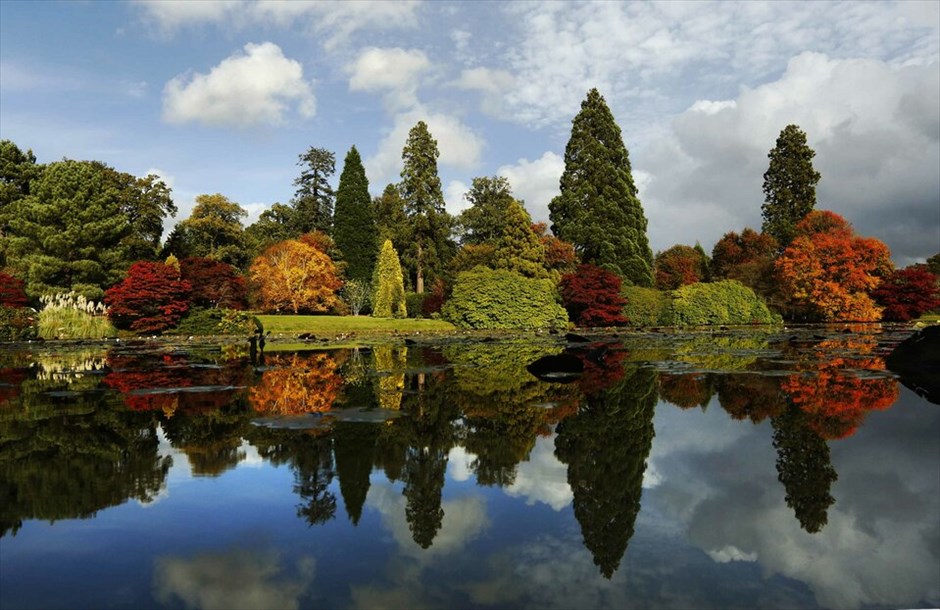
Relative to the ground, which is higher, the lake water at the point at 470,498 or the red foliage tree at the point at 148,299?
the red foliage tree at the point at 148,299

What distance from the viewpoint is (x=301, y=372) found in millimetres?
14094

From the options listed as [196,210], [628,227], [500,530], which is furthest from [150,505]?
[196,210]

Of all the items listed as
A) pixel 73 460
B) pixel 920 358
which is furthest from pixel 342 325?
pixel 73 460

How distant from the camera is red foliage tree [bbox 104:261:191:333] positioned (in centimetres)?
2797

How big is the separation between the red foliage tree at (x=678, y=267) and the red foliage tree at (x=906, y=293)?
15122mm

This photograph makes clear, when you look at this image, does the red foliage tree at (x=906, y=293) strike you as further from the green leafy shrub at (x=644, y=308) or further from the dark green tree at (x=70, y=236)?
the dark green tree at (x=70, y=236)

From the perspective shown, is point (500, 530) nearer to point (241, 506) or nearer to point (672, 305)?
point (241, 506)

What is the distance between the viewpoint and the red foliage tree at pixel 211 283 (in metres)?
30.5

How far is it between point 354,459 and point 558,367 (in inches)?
354

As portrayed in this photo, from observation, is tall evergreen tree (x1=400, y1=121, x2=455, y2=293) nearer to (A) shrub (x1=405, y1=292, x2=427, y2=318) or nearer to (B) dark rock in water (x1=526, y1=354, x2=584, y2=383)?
(A) shrub (x1=405, y1=292, x2=427, y2=318)

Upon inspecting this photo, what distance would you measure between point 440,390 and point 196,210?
1792 inches

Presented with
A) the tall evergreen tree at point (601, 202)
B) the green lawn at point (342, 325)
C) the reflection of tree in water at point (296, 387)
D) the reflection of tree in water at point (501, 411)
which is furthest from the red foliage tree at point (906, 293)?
the reflection of tree in water at point (296, 387)

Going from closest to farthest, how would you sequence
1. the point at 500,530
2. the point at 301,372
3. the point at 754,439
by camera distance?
the point at 500,530, the point at 754,439, the point at 301,372

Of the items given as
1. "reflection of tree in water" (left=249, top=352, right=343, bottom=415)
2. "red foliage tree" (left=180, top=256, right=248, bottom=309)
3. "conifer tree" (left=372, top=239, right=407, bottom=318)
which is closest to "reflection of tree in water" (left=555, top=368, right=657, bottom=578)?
"reflection of tree in water" (left=249, top=352, right=343, bottom=415)
